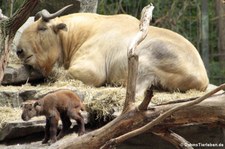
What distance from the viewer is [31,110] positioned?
5.62 metres

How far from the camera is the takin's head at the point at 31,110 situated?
219 inches

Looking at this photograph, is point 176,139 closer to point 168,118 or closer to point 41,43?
point 168,118

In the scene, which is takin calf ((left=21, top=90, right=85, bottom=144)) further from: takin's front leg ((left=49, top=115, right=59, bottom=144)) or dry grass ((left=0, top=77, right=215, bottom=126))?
dry grass ((left=0, top=77, right=215, bottom=126))

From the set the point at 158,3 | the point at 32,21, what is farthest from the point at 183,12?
the point at 32,21

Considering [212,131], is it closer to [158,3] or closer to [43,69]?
[43,69]

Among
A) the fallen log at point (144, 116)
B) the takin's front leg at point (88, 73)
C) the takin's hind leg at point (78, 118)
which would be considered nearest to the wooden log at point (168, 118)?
the fallen log at point (144, 116)

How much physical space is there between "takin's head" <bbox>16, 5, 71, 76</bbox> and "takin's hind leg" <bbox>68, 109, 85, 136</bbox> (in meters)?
2.61

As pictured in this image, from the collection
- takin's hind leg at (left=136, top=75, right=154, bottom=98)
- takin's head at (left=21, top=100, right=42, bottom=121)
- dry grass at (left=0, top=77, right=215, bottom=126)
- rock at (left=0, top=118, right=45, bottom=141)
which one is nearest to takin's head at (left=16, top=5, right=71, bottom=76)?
dry grass at (left=0, top=77, right=215, bottom=126)

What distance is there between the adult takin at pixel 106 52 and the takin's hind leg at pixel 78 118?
55.6 inches

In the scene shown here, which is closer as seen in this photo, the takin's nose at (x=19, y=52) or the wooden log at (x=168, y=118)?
the wooden log at (x=168, y=118)

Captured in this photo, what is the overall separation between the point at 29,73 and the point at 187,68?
7.06 ft

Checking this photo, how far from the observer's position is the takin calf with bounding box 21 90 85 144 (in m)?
5.52

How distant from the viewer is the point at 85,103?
6.19 metres

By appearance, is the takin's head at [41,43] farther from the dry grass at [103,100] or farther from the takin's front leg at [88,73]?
the dry grass at [103,100]
